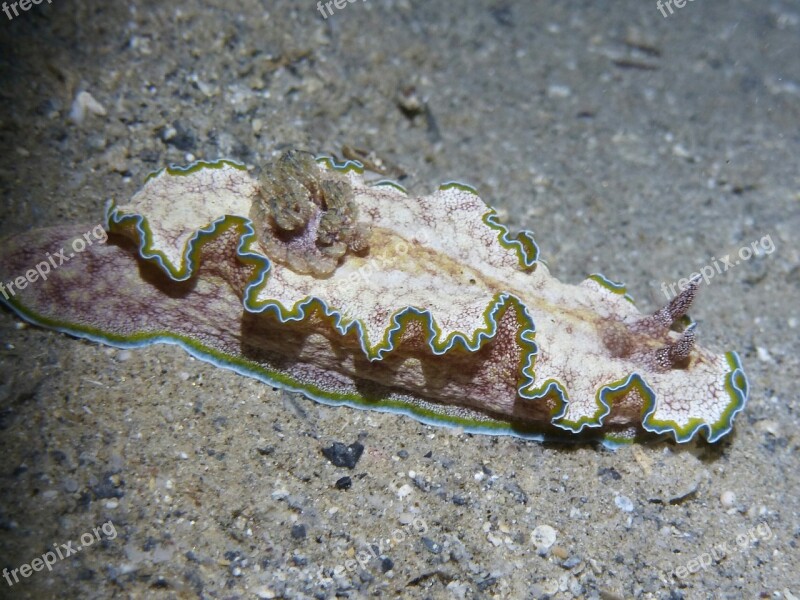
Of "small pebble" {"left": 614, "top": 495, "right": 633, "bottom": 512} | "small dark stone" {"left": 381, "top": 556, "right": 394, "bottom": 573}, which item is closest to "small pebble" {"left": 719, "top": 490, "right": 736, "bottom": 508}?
"small pebble" {"left": 614, "top": 495, "right": 633, "bottom": 512}

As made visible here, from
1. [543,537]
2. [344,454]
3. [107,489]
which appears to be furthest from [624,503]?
[107,489]

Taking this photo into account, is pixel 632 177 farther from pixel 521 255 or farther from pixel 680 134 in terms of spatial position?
pixel 521 255

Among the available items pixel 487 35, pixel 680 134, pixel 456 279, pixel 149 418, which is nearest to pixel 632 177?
pixel 680 134

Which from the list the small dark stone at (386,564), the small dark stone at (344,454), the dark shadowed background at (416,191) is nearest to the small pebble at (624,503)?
the dark shadowed background at (416,191)

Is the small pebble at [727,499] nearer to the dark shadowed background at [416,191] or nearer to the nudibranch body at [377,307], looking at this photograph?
the dark shadowed background at [416,191]

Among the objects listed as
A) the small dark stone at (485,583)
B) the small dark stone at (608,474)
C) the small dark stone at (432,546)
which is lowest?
the small dark stone at (485,583)

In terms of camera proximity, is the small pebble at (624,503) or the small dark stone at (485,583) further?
the small pebble at (624,503)

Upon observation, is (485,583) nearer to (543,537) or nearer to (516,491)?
(543,537)
